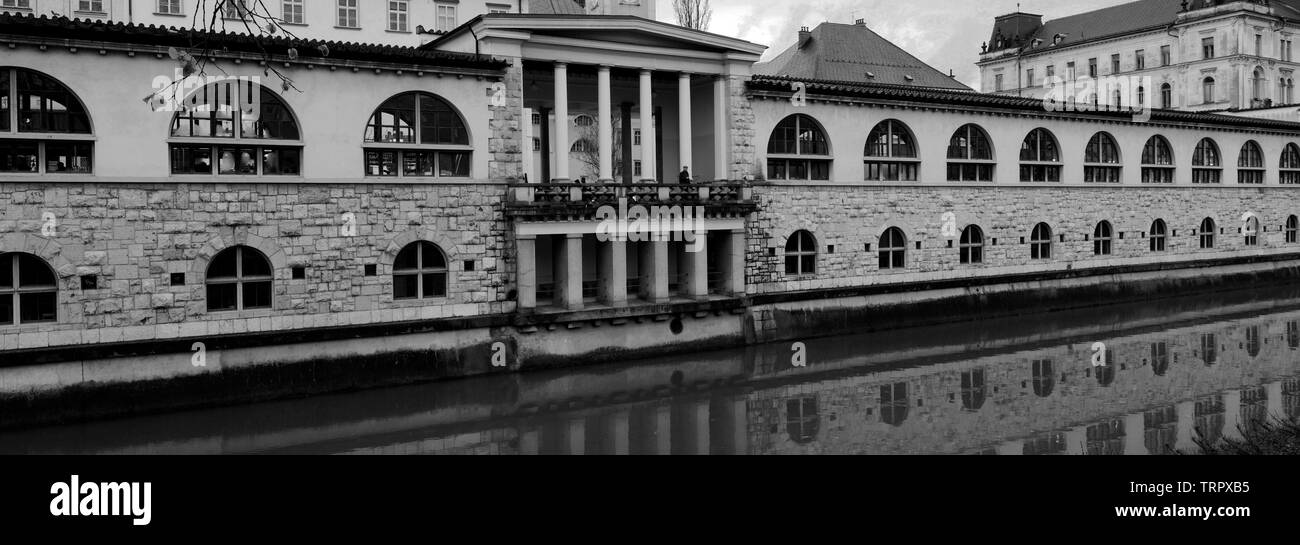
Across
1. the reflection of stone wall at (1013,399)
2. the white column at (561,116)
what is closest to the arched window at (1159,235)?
the reflection of stone wall at (1013,399)

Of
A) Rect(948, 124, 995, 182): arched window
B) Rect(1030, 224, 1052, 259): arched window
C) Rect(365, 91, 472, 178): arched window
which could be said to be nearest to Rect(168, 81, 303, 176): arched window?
Rect(365, 91, 472, 178): arched window

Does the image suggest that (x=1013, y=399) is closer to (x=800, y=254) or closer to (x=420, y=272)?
(x=800, y=254)

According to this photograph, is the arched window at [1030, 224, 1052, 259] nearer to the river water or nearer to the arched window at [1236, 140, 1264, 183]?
the river water

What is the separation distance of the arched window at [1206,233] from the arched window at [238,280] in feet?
117

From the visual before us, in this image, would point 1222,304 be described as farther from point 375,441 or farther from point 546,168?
point 375,441

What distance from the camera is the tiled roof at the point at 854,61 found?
203ft

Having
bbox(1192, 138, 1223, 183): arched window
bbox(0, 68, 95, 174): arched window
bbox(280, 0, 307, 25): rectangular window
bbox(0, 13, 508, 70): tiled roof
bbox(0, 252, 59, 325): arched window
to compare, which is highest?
bbox(280, 0, 307, 25): rectangular window

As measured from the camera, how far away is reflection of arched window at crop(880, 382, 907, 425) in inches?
795

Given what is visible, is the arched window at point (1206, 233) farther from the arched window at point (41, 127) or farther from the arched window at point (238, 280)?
the arched window at point (41, 127)

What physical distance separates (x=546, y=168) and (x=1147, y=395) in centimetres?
1701

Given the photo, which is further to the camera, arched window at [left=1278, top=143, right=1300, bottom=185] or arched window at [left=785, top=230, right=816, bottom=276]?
arched window at [left=1278, top=143, right=1300, bottom=185]

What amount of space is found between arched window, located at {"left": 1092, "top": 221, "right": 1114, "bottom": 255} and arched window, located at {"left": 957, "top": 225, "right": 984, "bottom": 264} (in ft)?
19.5

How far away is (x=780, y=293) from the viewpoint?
29.7 m

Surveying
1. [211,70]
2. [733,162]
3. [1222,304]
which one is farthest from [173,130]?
[1222,304]
